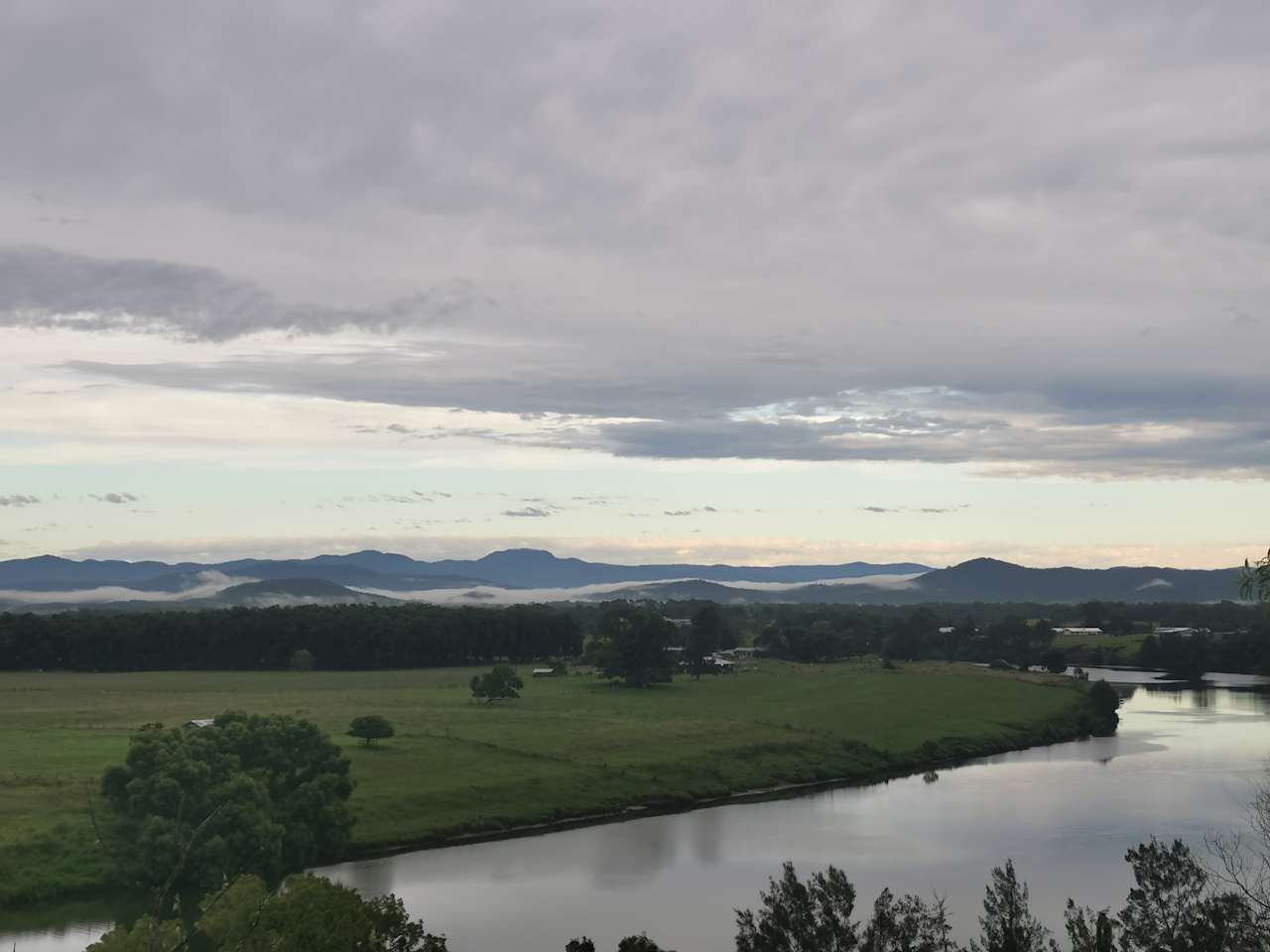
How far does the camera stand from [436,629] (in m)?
140

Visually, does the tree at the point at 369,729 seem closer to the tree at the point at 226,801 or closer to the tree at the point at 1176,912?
the tree at the point at 226,801

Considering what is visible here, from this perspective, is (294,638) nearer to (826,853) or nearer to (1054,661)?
(1054,661)

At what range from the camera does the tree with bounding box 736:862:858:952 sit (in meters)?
30.9

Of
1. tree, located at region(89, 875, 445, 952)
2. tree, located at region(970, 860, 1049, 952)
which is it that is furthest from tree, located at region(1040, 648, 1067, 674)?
tree, located at region(89, 875, 445, 952)

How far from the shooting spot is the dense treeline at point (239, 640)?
133m

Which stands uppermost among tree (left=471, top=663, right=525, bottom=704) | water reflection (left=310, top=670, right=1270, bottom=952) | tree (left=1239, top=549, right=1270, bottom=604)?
tree (left=1239, top=549, right=1270, bottom=604)

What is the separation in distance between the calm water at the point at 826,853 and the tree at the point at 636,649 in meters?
40.7

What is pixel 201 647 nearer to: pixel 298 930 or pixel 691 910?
pixel 691 910

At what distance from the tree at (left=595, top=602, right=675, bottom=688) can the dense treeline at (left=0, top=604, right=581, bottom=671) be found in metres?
27.6

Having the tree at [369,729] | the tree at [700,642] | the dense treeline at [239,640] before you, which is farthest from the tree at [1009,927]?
the dense treeline at [239,640]

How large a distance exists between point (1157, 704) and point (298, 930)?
113379mm

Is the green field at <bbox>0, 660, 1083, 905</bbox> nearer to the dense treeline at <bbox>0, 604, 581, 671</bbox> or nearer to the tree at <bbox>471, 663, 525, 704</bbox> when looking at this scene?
the tree at <bbox>471, 663, 525, 704</bbox>

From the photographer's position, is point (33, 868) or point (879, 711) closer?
point (33, 868)

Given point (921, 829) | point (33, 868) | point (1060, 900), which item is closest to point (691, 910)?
point (1060, 900)
